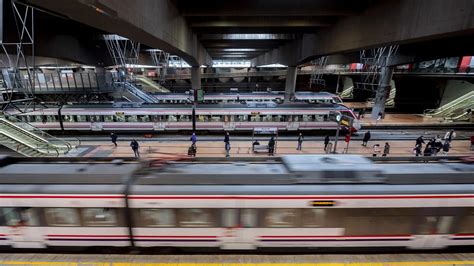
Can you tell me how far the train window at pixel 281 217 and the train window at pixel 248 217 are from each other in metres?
0.28

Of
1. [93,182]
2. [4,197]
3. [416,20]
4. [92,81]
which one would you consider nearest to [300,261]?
[93,182]

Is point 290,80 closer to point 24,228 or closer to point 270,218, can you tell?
point 270,218

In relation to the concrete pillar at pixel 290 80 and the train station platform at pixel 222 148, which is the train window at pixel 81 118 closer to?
the train station platform at pixel 222 148

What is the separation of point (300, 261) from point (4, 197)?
744 cm

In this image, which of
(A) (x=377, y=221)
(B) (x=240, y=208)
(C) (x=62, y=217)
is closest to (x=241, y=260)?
(B) (x=240, y=208)

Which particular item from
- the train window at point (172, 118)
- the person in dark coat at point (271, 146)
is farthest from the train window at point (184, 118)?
the person in dark coat at point (271, 146)

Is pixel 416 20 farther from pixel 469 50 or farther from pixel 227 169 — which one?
pixel 469 50

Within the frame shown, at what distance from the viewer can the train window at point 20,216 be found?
566cm

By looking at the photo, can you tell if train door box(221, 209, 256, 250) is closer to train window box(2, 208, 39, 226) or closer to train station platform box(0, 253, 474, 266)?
train station platform box(0, 253, 474, 266)

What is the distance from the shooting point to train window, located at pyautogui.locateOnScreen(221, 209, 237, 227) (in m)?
5.61

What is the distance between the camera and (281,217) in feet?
18.6

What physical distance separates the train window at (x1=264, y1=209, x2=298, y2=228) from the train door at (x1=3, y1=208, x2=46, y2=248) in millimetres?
5650

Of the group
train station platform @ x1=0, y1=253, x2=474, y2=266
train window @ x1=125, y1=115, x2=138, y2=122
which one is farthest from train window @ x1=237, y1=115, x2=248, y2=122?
train station platform @ x1=0, y1=253, x2=474, y2=266

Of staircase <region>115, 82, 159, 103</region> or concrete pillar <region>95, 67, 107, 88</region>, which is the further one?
concrete pillar <region>95, 67, 107, 88</region>
